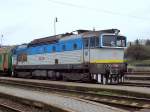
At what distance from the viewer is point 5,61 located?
42.5 meters

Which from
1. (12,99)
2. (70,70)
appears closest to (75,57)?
(70,70)

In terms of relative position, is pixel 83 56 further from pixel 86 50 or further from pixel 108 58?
pixel 108 58

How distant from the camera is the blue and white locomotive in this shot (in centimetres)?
2530

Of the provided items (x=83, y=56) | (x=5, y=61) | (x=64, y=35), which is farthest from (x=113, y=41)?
(x=5, y=61)

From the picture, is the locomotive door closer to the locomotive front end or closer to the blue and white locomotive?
the blue and white locomotive

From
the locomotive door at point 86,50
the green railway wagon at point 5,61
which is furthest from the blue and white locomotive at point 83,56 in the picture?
the green railway wagon at point 5,61

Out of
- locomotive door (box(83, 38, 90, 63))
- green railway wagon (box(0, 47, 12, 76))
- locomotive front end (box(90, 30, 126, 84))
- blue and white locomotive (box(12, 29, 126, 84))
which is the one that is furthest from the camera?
green railway wagon (box(0, 47, 12, 76))

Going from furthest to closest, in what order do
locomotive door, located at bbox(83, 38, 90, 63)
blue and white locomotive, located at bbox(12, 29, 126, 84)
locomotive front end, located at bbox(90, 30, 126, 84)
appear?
locomotive door, located at bbox(83, 38, 90, 63)
blue and white locomotive, located at bbox(12, 29, 126, 84)
locomotive front end, located at bbox(90, 30, 126, 84)

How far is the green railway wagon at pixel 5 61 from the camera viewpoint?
4118cm

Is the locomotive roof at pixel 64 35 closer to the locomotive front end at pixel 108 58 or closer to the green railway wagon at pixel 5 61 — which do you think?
the locomotive front end at pixel 108 58

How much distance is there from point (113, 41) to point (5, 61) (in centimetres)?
1975

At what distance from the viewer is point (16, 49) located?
39094 mm

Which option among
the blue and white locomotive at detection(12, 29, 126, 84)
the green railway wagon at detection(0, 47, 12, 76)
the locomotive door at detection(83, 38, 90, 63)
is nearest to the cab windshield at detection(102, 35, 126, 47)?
the blue and white locomotive at detection(12, 29, 126, 84)

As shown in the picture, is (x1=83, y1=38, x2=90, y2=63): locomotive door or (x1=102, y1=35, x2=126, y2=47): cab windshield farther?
(x1=83, y1=38, x2=90, y2=63): locomotive door
